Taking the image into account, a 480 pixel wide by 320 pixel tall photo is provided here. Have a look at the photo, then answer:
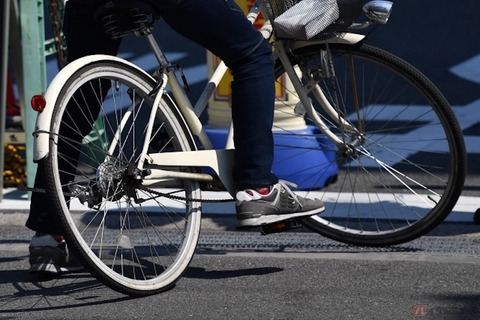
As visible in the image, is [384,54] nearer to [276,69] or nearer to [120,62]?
[276,69]

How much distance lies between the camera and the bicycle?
4.41 metres

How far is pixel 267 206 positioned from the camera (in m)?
4.71

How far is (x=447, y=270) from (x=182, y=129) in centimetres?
116

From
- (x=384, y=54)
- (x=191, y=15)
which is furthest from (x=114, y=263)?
(x=384, y=54)

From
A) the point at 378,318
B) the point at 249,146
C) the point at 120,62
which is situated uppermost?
the point at 120,62

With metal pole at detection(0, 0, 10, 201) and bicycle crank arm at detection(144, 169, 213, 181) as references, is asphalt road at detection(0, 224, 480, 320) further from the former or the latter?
metal pole at detection(0, 0, 10, 201)

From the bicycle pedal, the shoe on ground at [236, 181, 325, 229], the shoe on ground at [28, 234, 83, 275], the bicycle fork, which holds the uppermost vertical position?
the bicycle fork

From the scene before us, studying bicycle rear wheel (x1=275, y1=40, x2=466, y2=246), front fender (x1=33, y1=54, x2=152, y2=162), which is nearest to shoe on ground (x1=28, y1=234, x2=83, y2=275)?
front fender (x1=33, y1=54, x2=152, y2=162)

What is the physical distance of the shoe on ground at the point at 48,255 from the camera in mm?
4796

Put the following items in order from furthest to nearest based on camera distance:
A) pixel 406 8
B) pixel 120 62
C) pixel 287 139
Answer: pixel 406 8
pixel 287 139
pixel 120 62

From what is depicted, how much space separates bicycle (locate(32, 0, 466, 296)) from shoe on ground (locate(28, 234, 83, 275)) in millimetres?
118

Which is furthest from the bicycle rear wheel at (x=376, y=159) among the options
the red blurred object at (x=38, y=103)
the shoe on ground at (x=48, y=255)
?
the red blurred object at (x=38, y=103)

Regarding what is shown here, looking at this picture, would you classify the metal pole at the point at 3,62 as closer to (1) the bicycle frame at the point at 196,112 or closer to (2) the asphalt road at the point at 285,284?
(2) the asphalt road at the point at 285,284

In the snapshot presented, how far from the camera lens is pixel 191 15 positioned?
4.45 m
